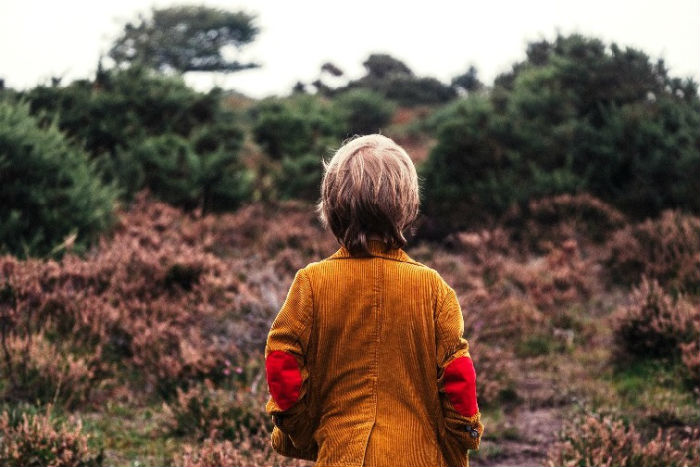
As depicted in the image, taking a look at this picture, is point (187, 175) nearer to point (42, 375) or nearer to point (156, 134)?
point (156, 134)

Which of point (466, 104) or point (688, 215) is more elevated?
point (466, 104)

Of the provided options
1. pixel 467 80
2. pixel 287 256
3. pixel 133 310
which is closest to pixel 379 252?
pixel 133 310

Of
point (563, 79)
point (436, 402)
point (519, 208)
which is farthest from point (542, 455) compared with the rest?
point (563, 79)

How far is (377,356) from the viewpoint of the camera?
2182 millimetres

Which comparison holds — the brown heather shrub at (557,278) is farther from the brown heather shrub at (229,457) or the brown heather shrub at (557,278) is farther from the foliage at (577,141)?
the brown heather shrub at (229,457)

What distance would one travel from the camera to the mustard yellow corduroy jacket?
2.15 metres

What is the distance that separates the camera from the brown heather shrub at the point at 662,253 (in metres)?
8.36

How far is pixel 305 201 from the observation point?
1536cm

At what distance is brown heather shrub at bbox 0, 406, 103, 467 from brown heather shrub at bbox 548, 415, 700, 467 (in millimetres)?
2792

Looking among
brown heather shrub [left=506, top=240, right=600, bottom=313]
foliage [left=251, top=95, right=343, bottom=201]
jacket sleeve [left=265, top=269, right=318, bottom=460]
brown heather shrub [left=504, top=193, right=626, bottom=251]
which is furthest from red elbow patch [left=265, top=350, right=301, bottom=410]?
foliage [left=251, top=95, right=343, bottom=201]

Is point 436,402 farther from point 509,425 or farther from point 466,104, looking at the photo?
point 466,104

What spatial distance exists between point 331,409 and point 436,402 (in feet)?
1.12

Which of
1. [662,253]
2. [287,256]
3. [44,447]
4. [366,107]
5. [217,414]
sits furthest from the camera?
[366,107]

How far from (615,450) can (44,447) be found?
3446mm
